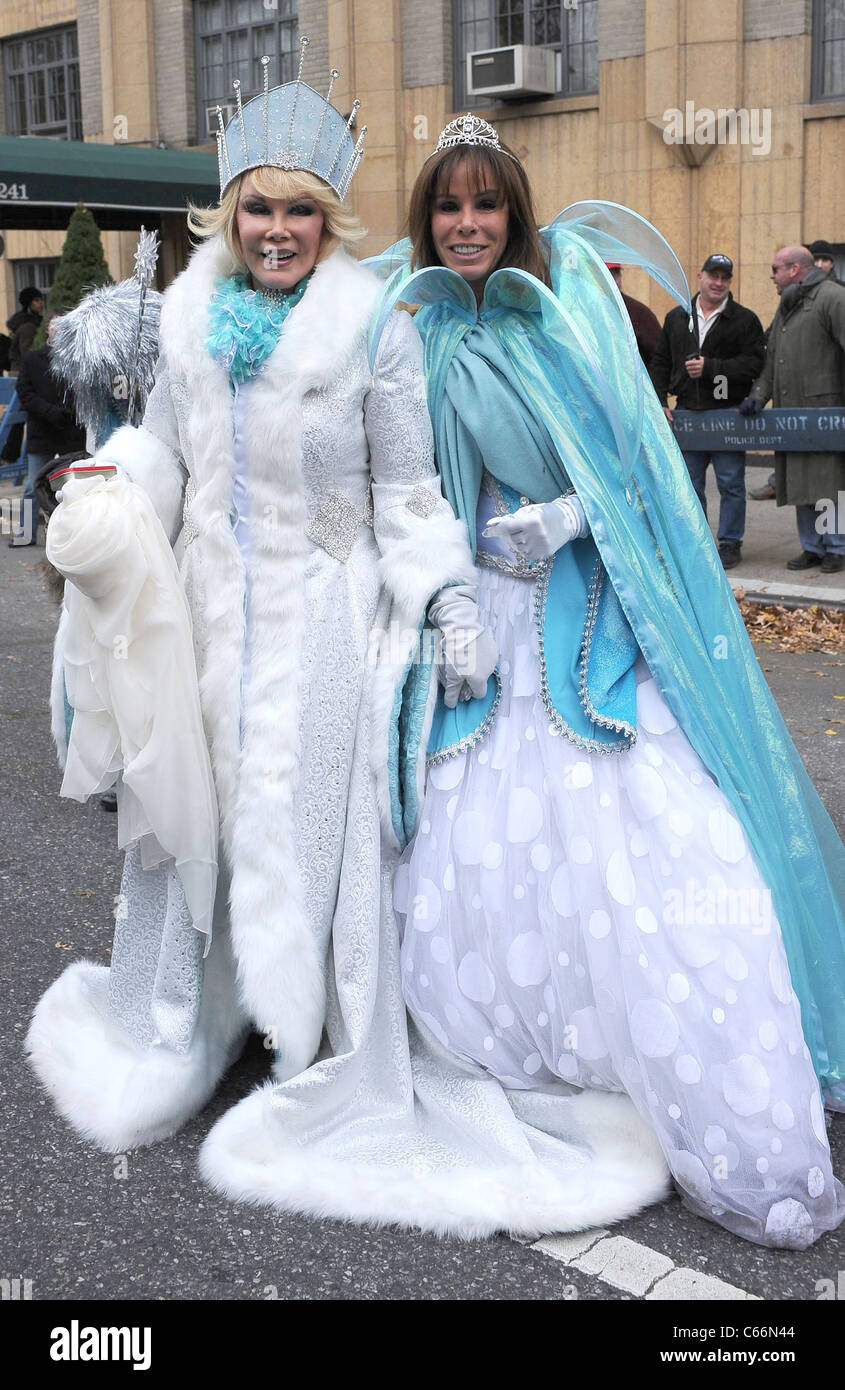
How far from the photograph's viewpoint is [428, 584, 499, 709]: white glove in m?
2.89

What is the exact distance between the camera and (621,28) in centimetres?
1449

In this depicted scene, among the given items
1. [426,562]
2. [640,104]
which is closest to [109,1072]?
[426,562]

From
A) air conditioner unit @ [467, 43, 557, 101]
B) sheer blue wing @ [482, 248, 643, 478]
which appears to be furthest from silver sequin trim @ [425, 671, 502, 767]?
air conditioner unit @ [467, 43, 557, 101]

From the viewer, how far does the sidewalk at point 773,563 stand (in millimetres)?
8695

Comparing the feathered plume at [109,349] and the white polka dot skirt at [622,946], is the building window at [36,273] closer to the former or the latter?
the feathered plume at [109,349]

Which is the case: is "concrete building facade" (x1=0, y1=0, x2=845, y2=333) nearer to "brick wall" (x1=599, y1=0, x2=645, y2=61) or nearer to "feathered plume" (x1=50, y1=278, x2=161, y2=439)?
"brick wall" (x1=599, y1=0, x2=645, y2=61)

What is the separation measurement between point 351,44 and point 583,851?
51.9ft

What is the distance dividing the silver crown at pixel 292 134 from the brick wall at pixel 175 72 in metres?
18.0

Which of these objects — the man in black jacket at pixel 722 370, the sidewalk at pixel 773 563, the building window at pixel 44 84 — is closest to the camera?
the sidewalk at pixel 773 563

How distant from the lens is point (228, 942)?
3100mm

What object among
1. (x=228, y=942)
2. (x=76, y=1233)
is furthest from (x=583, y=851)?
(x=76, y=1233)

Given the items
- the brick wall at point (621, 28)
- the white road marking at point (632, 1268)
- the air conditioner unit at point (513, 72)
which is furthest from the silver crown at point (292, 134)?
the air conditioner unit at point (513, 72)

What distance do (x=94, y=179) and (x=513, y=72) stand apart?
5.19 metres

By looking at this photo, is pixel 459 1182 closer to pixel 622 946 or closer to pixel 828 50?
pixel 622 946
